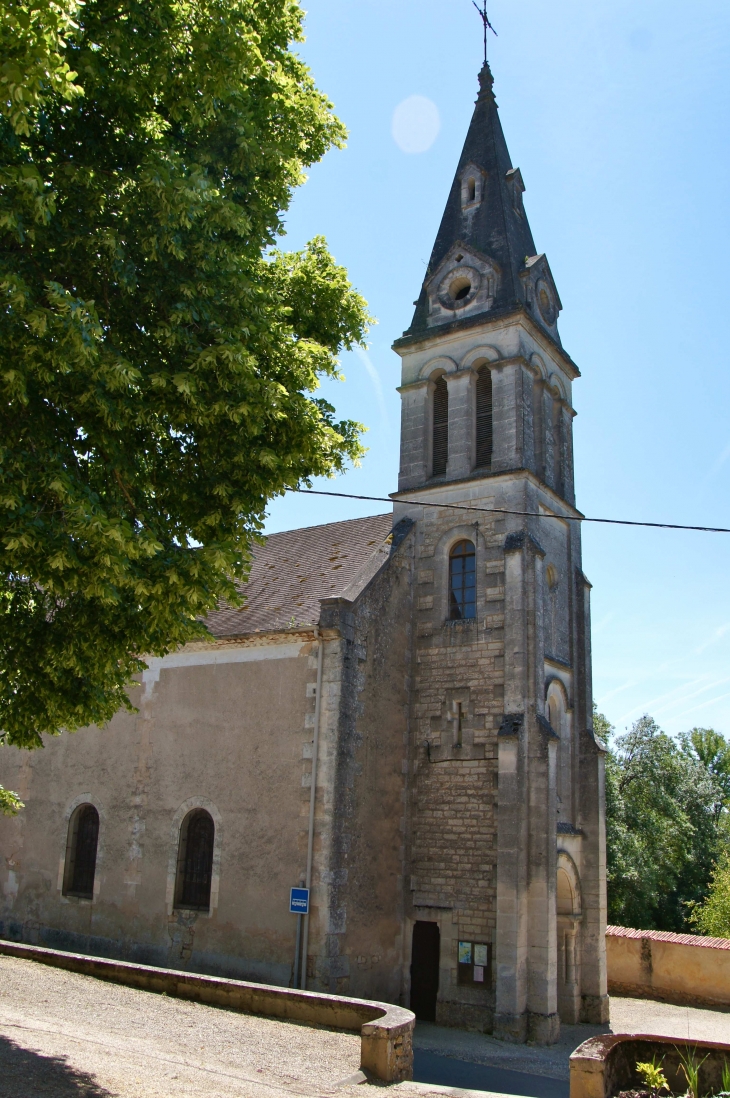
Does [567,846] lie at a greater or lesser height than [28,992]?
greater

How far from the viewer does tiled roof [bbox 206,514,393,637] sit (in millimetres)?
Answer: 17656

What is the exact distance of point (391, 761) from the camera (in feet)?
56.5

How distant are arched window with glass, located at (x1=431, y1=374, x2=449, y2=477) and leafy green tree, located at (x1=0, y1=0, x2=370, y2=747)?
10.1 meters

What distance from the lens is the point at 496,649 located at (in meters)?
17.4

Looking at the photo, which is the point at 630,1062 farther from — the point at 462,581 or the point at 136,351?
the point at 462,581

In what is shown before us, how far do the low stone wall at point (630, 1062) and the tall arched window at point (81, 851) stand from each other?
13.0 metres

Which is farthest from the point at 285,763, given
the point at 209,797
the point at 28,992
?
the point at 28,992

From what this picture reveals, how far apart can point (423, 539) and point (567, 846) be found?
695cm

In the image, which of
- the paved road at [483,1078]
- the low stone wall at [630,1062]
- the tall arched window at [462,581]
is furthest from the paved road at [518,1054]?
the tall arched window at [462,581]

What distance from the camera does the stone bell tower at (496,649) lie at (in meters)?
15.9

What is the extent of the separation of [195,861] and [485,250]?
48.5 ft

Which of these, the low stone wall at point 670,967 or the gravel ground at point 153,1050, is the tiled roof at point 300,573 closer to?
the gravel ground at point 153,1050

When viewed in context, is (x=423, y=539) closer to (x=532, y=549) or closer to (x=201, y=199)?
(x=532, y=549)

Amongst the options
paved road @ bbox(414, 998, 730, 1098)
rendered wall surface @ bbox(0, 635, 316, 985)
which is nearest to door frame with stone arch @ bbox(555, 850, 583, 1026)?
paved road @ bbox(414, 998, 730, 1098)
